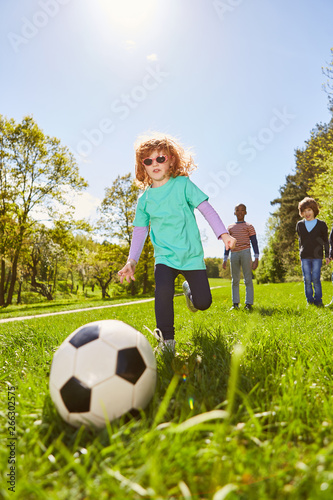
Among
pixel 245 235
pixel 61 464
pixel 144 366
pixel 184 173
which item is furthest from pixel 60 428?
pixel 245 235

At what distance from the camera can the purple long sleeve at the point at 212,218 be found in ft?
11.1

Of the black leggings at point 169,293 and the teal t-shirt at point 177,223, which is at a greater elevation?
the teal t-shirt at point 177,223

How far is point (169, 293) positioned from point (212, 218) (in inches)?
37.8

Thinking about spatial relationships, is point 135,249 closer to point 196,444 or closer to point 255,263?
point 196,444

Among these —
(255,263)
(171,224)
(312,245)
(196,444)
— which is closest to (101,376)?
(196,444)

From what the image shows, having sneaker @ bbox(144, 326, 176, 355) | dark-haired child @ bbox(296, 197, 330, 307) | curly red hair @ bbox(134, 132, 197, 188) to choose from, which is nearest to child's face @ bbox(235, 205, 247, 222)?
dark-haired child @ bbox(296, 197, 330, 307)

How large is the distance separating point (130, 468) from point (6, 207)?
2343 cm

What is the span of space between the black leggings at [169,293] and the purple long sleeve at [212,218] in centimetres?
53

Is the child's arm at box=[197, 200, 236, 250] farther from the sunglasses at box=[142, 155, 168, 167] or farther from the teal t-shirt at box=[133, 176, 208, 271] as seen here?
the sunglasses at box=[142, 155, 168, 167]

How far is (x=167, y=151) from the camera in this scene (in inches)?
143

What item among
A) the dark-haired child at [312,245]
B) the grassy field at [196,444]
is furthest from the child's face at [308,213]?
the grassy field at [196,444]

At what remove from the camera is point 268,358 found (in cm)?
268

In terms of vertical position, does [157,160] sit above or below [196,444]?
above

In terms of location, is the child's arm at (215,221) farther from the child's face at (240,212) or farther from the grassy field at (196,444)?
the child's face at (240,212)
